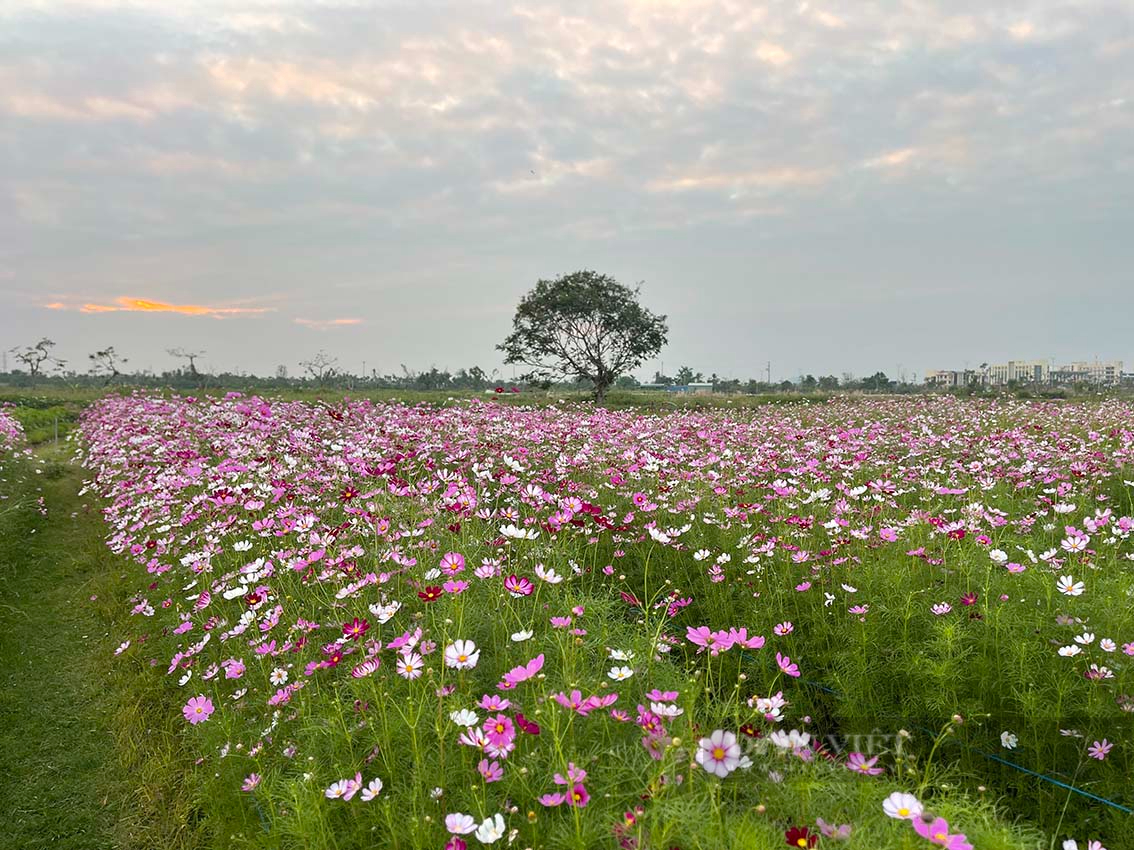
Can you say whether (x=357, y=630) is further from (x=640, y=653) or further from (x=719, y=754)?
(x=719, y=754)

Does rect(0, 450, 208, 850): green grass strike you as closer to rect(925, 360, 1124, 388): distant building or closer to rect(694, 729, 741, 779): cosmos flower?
rect(694, 729, 741, 779): cosmos flower

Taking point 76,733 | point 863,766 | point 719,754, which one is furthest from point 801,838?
point 76,733

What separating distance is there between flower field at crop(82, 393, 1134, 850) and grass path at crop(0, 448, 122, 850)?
0.34 m

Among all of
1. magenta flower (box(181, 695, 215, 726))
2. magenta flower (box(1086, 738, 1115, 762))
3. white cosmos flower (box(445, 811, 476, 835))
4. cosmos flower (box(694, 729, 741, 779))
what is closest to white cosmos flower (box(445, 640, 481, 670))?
white cosmos flower (box(445, 811, 476, 835))

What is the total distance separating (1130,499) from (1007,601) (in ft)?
11.2

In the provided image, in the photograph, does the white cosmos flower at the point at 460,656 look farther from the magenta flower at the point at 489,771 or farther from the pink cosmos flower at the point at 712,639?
the pink cosmos flower at the point at 712,639

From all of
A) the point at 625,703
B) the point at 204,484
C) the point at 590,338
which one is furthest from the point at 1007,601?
the point at 590,338

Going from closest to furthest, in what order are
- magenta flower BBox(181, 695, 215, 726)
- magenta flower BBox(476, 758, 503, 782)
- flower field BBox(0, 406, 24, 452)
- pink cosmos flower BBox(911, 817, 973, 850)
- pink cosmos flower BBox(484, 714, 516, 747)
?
pink cosmos flower BBox(911, 817, 973, 850) < magenta flower BBox(476, 758, 503, 782) < pink cosmos flower BBox(484, 714, 516, 747) < magenta flower BBox(181, 695, 215, 726) < flower field BBox(0, 406, 24, 452)

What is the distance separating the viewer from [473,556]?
11.3 ft

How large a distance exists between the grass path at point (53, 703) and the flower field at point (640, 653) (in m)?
0.34

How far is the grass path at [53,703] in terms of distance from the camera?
2.78 metres

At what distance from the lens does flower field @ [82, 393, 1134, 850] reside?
178 cm

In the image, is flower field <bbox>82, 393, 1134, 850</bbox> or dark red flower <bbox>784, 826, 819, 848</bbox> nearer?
dark red flower <bbox>784, 826, 819, 848</bbox>

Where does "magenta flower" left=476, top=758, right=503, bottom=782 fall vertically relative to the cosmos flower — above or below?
below
